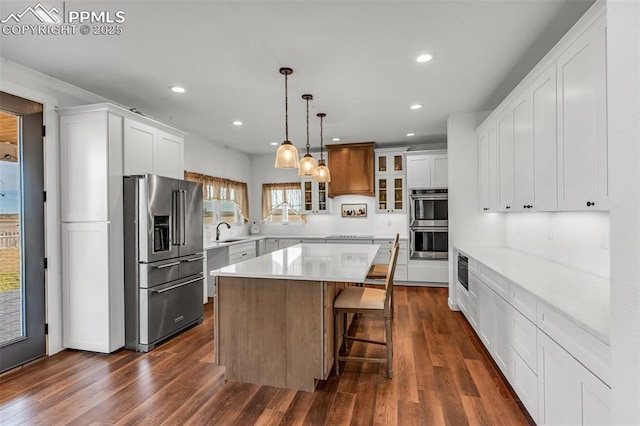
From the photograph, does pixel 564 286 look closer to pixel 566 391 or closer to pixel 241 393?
pixel 566 391

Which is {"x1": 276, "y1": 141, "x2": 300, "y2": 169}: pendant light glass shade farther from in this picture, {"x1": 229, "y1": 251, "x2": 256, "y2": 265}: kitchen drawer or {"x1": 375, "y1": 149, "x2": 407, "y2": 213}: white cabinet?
{"x1": 375, "y1": 149, "x2": 407, "y2": 213}: white cabinet

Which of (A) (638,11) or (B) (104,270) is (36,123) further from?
(A) (638,11)

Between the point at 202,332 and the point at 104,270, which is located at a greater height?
the point at 104,270

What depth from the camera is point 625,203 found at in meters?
0.74

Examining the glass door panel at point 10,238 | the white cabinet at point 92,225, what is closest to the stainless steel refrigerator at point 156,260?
the white cabinet at point 92,225

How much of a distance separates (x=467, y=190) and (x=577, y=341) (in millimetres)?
3217

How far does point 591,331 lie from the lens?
4.41 feet

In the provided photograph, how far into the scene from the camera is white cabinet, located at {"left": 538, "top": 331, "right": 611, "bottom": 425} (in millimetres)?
1348

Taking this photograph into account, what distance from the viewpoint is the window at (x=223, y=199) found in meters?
5.66

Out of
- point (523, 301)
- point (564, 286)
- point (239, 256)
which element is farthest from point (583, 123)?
point (239, 256)

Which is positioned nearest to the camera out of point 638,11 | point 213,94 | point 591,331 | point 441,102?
point 638,11

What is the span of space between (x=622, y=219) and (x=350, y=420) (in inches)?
78.4

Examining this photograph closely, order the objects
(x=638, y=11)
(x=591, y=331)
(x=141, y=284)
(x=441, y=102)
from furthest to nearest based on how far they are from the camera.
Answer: (x=441, y=102) → (x=141, y=284) → (x=591, y=331) → (x=638, y=11)

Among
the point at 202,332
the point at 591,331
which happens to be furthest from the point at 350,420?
the point at 202,332
